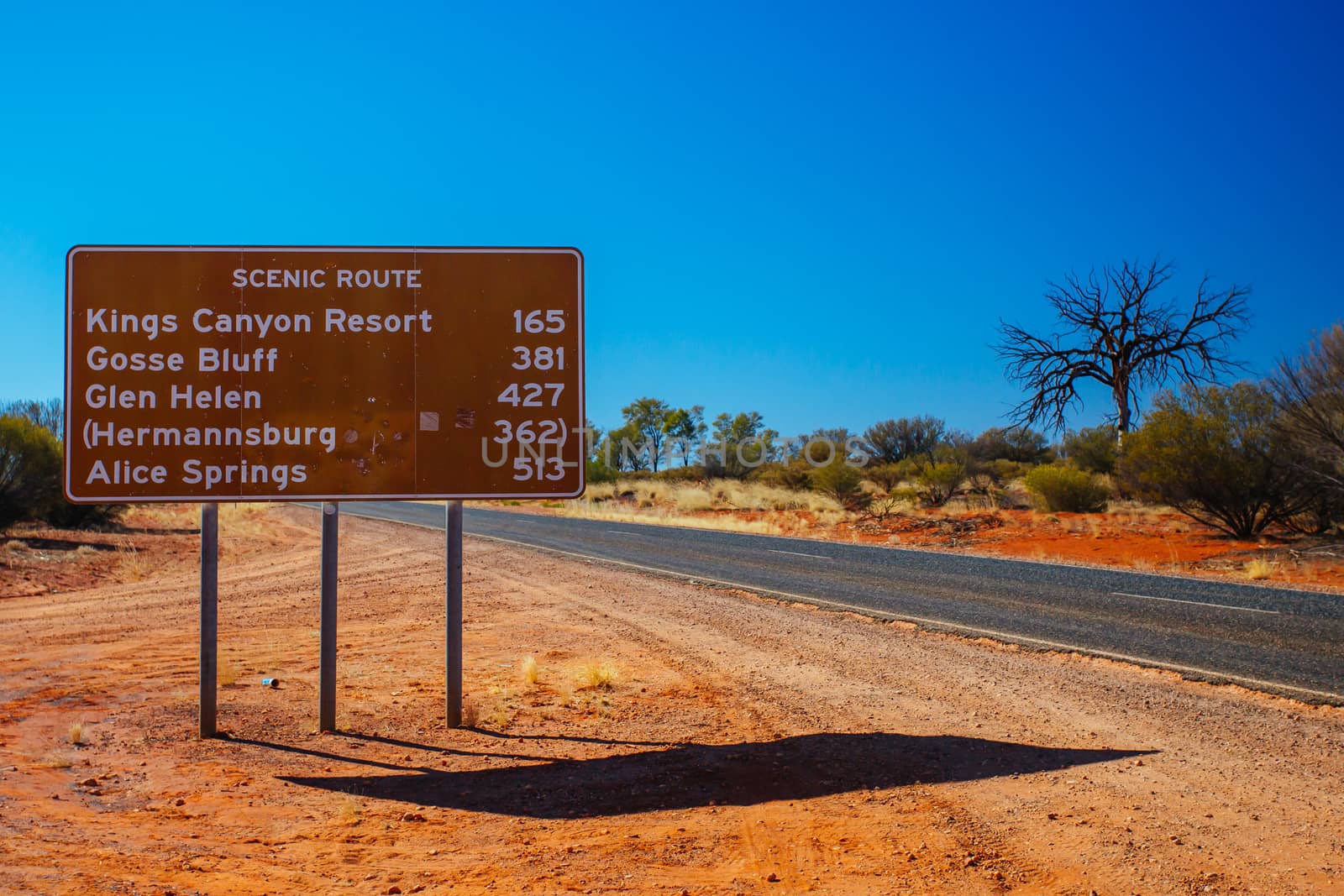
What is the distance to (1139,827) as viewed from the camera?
4742 mm

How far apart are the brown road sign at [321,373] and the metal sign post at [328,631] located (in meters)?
0.35

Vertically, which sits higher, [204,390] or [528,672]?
[204,390]

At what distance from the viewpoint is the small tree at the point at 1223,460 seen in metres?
22.2

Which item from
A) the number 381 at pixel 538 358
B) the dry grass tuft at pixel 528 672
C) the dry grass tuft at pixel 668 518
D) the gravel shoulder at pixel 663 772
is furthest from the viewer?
the dry grass tuft at pixel 668 518

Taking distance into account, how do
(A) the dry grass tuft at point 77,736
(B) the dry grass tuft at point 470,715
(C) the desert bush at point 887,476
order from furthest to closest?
(C) the desert bush at point 887,476 < (B) the dry grass tuft at point 470,715 < (A) the dry grass tuft at point 77,736

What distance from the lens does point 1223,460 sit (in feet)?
74.7

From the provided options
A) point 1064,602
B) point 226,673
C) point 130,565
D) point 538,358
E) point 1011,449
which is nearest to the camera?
point 538,358

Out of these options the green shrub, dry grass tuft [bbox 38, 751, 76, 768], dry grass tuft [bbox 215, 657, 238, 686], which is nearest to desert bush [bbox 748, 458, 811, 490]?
the green shrub

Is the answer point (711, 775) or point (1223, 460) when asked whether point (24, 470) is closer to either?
point (711, 775)

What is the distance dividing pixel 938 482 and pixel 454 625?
35317mm

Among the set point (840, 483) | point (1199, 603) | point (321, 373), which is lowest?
point (1199, 603)

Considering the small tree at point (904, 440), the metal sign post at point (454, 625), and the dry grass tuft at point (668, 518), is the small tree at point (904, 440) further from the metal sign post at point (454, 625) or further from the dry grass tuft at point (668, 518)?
the metal sign post at point (454, 625)

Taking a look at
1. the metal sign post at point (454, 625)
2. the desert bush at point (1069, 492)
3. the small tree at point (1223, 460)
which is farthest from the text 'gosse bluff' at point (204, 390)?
the desert bush at point (1069, 492)

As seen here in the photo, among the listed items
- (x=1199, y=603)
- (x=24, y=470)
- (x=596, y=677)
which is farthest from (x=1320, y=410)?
(x=24, y=470)
